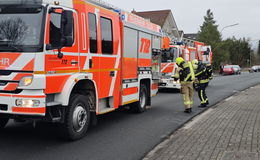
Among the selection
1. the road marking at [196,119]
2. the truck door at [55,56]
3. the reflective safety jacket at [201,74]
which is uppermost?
the truck door at [55,56]

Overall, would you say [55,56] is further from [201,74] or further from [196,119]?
[201,74]

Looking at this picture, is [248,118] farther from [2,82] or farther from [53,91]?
[2,82]

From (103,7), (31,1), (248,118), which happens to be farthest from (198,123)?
(31,1)

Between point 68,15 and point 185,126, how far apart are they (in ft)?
13.8

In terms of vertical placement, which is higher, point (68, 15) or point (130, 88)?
point (68, 15)

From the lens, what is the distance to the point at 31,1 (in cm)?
536

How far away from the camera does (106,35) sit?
24.1ft

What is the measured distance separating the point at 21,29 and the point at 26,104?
129 cm

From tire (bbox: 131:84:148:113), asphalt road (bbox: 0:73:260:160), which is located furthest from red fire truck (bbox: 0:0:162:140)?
tire (bbox: 131:84:148:113)

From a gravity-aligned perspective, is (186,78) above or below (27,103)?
above

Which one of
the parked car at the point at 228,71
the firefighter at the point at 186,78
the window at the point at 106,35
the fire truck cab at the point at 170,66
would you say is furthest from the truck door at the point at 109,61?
the parked car at the point at 228,71

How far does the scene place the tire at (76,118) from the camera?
233 inches

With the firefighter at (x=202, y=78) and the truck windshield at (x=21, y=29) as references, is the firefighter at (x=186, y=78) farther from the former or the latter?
the truck windshield at (x=21, y=29)

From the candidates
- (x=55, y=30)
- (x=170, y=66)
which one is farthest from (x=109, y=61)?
(x=170, y=66)
